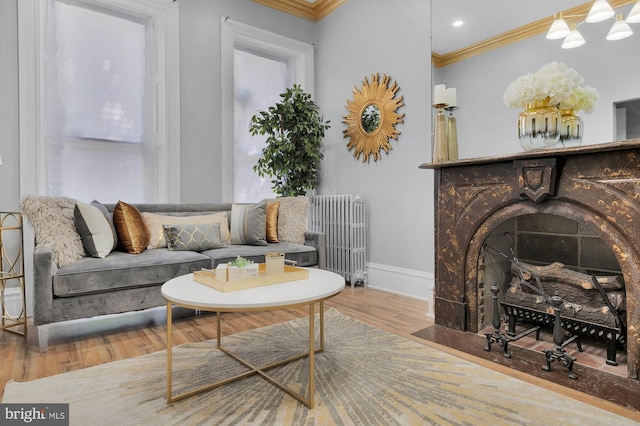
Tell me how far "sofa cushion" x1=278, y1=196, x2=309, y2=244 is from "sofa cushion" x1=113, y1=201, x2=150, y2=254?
1190 millimetres

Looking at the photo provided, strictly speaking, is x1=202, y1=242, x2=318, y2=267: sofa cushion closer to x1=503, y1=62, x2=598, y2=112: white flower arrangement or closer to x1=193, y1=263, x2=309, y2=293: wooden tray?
x1=193, y1=263, x2=309, y2=293: wooden tray

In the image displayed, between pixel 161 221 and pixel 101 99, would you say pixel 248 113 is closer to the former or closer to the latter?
pixel 101 99

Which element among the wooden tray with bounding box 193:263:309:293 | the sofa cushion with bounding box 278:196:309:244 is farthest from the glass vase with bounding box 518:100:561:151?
the sofa cushion with bounding box 278:196:309:244

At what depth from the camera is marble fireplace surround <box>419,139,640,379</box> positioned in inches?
67.9

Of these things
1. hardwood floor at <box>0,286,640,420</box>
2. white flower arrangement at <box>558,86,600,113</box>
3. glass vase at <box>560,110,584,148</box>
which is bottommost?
hardwood floor at <box>0,286,640,420</box>

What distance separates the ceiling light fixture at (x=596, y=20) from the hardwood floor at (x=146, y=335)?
1.81 meters

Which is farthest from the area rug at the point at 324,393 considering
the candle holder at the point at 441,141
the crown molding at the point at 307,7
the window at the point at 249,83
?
the crown molding at the point at 307,7

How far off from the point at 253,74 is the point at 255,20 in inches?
22.0

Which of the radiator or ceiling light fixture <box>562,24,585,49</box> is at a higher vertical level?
ceiling light fixture <box>562,24,585,49</box>

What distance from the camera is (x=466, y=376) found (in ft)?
5.88

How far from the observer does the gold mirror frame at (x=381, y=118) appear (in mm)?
3508

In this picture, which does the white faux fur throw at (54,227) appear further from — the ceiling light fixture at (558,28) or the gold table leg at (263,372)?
the ceiling light fixture at (558,28)

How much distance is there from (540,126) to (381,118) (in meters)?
1.69

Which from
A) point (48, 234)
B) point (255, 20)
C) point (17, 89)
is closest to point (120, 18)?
point (17, 89)
